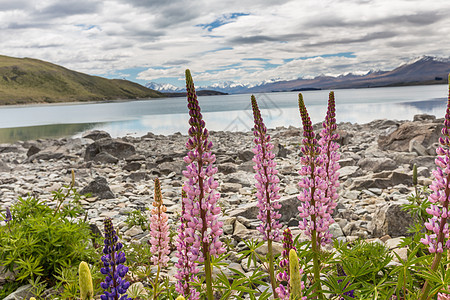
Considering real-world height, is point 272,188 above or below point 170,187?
above

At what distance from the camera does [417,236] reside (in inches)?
163

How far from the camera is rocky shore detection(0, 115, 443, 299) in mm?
8125

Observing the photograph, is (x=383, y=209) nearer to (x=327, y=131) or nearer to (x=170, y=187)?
(x=327, y=131)

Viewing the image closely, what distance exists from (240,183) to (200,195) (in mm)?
9956

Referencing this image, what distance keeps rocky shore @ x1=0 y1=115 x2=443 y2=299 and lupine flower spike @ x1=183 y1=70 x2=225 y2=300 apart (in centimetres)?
366

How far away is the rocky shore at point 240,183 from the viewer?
Answer: 8.12m

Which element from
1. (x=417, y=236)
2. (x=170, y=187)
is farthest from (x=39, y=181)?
(x=417, y=236)

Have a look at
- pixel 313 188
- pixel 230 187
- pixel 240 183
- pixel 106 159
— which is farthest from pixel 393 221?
pixel 106 159

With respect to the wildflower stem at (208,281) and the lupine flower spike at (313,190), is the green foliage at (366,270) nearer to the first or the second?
the lupine flower spike at (313,190)

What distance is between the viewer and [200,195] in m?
3.14

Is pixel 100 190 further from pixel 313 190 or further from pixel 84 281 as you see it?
pixel 84 281

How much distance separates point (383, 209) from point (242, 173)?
6989 mm

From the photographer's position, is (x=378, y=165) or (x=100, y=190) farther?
(x=378, y=165)

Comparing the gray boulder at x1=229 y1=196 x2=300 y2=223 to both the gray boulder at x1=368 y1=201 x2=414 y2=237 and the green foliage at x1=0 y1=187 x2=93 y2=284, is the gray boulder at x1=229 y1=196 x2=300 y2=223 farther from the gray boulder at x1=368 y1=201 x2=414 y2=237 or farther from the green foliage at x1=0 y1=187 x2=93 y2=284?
the green foliage at x1=0 y1=187 x2=93 y2=284
